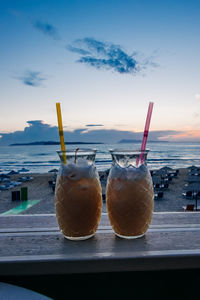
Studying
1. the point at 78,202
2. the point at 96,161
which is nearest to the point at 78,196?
the point at 78,202

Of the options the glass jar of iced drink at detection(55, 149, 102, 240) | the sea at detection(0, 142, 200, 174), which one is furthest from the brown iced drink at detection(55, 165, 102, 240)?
the sea at detection(0, 142, 200, 174)

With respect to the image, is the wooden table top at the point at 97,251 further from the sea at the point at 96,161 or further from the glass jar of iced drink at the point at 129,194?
the sea at the point at 96,161

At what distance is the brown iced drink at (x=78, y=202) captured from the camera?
830 millimetres

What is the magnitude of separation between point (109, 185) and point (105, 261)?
26 cm

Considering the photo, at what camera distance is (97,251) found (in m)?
0.76

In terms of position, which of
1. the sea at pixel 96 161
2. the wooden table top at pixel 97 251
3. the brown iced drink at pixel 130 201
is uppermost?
the brown iced drink at pixel 130 201

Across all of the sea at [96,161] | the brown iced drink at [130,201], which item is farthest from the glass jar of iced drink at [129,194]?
the sea at [96,161]

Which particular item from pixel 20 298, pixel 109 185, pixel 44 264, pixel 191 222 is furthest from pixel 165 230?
pixel 20 298

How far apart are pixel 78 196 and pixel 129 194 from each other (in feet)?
0.56

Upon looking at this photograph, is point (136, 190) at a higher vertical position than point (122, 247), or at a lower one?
higher

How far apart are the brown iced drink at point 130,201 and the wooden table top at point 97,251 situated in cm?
4

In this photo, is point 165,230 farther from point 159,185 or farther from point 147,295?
point 159,185

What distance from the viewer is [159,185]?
1535 cm

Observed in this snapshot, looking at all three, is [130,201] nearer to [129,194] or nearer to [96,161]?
[129,194]
